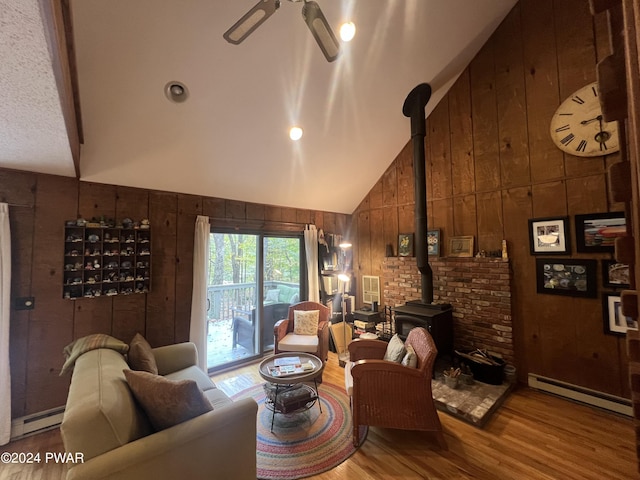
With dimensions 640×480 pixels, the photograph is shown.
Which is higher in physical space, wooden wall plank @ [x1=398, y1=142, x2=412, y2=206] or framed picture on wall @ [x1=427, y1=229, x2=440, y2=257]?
wooden wall plank @ [x1=398, y1=142, x2=412, y2=206]

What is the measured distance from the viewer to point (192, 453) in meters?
1.73

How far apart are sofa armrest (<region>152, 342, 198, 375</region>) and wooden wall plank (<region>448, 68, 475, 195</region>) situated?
409cm

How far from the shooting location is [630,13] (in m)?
0.45

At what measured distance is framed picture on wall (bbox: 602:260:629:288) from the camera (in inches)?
113

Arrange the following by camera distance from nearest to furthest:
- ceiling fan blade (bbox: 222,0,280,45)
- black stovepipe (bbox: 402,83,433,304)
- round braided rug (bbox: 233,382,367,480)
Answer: ceiling fan blade (bbox: 222,0,280,45), round braided rug (bbox: 233,382,367,480), black stovepipe (bbox: 402,83,433,304)

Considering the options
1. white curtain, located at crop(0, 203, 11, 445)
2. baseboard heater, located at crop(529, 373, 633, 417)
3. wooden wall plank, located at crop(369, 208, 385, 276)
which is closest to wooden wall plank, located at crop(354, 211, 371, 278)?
wooden wall plank, located at crop(369, 208, 385, 276)

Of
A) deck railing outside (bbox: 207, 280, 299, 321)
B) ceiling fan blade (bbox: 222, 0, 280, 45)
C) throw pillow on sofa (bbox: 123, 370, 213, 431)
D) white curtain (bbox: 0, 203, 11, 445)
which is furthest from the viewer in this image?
deck railing outside (bbox: 207, 280, 299, 321)

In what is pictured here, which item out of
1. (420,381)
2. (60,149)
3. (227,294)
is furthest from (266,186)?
(420,381)

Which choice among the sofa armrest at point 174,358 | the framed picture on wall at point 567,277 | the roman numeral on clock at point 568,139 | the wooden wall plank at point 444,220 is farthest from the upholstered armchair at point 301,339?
the roman numeral on clock at point 568,139

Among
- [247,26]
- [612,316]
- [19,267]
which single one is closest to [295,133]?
[247,26]

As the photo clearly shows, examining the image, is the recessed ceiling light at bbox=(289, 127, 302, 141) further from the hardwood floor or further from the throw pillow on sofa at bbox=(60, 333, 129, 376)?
the hardwood floor

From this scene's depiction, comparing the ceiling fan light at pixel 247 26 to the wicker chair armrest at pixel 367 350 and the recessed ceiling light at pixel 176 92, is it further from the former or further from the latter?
the wicker chair armrest at pixel 367 350

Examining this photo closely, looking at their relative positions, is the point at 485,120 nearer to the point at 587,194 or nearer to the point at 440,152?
the point at 440,152

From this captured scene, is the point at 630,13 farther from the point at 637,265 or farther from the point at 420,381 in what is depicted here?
the point at 420,381
